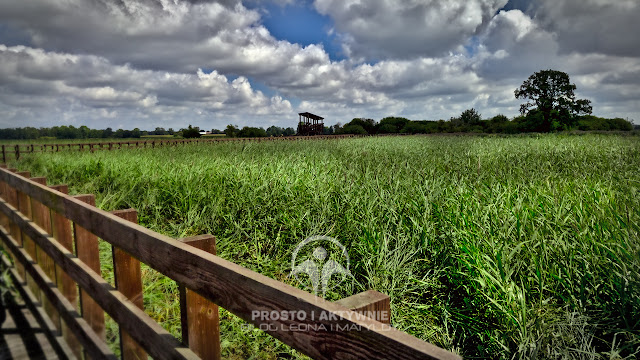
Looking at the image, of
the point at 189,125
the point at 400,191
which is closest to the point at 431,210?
the point at 400,191

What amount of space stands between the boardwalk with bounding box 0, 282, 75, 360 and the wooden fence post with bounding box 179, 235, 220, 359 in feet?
6.06

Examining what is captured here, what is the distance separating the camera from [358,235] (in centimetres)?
452

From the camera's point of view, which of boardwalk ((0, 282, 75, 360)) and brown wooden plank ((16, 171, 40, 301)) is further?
brown wooden plank ((16, 171, 40, 301))

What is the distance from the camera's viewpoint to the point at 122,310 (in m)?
1.99

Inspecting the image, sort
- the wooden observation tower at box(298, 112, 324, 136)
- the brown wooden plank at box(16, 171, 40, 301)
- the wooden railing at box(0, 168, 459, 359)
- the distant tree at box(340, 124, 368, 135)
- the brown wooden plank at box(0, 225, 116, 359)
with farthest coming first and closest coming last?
the distant tree at box(340, 124, 368, 135)
the wooden observation tower at box(298, 112, 324, 136)
the brown wooden plank at box(16, 171, 40, 301)
the brown wooden plank at box(0, 225, 116, 359)
the wooden railing at box(0, 168, 459, 359)

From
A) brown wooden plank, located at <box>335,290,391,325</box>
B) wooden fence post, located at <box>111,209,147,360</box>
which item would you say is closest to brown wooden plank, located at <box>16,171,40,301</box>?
wooden fence post, located at <box>111,209,147,360</box>

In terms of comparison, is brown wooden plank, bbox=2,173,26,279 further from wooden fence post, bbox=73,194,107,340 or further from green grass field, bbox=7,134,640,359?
wooden fence post, bbox=73,194,107,340

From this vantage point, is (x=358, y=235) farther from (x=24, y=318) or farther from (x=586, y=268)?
(x=24, y=318)

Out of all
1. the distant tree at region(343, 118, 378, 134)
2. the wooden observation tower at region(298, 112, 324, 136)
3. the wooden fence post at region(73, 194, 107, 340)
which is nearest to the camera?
the wooden fence post at region(73, 194, 107, 340)

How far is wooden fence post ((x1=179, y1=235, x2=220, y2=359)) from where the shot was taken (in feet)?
5.10

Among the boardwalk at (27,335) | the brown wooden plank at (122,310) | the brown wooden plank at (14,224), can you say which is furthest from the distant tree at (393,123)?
the brown wooden plank at (122,310)

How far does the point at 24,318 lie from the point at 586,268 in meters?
4.72

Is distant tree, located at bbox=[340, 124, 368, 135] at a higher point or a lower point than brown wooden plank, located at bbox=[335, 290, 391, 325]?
higher

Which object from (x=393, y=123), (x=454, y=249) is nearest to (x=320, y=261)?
(x=454, y=249)
